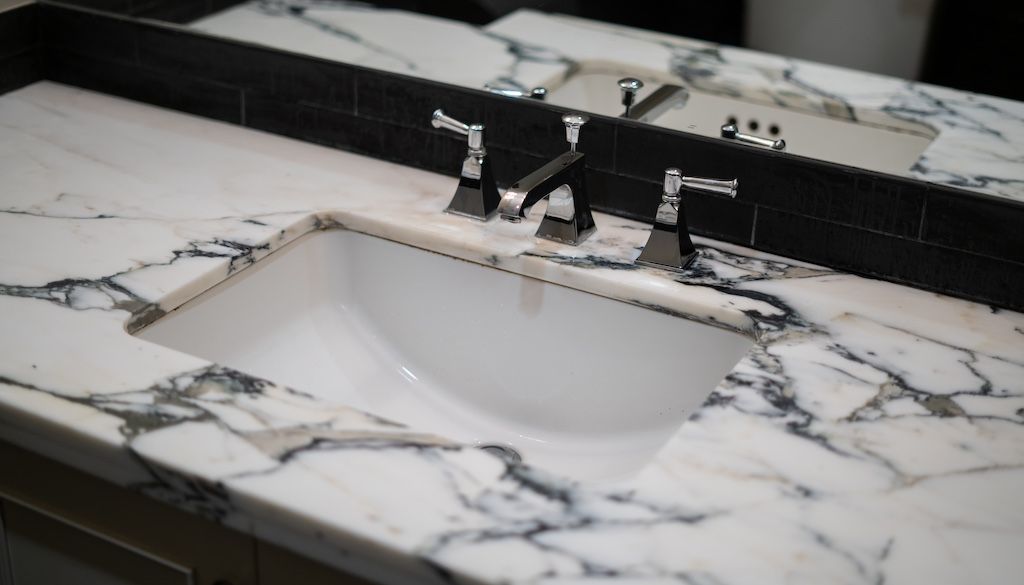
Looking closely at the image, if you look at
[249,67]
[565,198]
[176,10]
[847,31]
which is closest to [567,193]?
[565,198]

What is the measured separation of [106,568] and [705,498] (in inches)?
22.8

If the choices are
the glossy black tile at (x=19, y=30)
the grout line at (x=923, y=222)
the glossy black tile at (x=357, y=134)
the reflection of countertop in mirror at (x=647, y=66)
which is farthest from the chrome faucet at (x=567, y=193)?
the glossy black tile at (x=19, y=30)

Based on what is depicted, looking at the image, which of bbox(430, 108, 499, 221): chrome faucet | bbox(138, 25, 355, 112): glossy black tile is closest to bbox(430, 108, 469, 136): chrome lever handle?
bbox(430, 108, 499, 221): chrome faucet

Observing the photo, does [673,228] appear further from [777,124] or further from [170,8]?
[170,8]

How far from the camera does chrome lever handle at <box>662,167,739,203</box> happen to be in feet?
4.05

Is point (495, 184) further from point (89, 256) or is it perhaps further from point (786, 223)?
point (89, 256)

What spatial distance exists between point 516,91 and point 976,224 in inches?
22.0

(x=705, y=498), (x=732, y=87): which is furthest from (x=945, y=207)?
(x=705, y=498)

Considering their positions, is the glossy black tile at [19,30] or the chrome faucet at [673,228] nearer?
the chrome faucet at [673,228]

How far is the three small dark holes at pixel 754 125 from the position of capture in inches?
52.2

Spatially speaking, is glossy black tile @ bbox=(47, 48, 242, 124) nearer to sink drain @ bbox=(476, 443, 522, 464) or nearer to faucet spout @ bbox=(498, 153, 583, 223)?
faucet spout @ bbox=(498, 153, 583, 223)

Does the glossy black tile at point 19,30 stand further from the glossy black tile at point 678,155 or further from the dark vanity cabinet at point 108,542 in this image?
the glossy black tile at point 678,155

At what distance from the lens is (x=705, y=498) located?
952 millimetres

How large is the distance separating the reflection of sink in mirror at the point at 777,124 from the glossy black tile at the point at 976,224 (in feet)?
0.19
